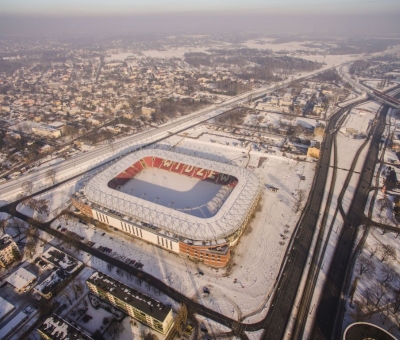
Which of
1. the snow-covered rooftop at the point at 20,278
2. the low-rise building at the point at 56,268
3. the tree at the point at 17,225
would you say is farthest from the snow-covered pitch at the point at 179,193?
the snow-covered rooftop at the point at 20,278

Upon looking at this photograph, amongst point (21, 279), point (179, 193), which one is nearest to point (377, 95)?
point (179, 193)

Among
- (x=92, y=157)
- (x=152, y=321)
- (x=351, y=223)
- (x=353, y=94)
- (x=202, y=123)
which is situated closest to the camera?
(x=152, y=321)

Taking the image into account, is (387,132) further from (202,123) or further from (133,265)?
(133,265)

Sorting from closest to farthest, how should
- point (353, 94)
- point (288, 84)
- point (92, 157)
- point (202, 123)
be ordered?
point (92, 157) < point (202, 123) < point (353, 94) < point (288, 84)

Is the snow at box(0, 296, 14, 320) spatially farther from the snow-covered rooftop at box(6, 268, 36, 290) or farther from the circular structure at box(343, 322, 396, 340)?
the circular structure at box(343, 322, 396, 340)

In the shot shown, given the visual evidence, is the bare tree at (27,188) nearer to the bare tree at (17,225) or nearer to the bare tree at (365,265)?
the bare tree at (17,225)

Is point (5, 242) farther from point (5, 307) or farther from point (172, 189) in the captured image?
point (172, 189)

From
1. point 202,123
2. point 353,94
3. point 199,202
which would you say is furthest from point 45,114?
point 353,94
